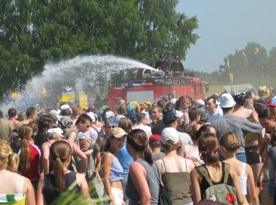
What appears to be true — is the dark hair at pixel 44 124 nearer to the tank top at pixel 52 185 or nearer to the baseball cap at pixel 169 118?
the baseball cap at pixel 169 118

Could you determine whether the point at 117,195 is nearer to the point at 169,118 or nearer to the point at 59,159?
the point at 59,159

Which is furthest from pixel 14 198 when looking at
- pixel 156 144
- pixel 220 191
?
pixel 156 144

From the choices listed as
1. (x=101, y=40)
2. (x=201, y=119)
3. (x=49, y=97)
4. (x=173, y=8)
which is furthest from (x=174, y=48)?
(x=201, y=119)

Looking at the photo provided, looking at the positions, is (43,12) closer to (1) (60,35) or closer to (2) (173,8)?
(1) (60,35)

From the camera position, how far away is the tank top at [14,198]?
6.32 meters

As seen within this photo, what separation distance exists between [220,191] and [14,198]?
1.80 m

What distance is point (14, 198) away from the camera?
6344 mm

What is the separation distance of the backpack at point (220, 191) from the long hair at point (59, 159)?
1.22 meters

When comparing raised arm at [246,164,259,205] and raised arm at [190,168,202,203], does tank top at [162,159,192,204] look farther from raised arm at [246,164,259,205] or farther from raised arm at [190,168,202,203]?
raised arm at [246,164,259,205]

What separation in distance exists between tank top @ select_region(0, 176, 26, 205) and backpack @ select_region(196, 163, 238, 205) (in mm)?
1588

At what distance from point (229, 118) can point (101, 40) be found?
1510 inches

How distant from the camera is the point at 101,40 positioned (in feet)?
159

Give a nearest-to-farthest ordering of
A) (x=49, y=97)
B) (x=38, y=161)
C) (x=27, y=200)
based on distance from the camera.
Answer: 1. (x=27, y=200)
2. (x=38, y=161)
3. (x=49, y=97)

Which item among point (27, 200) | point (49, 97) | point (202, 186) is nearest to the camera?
point (27, 200)
